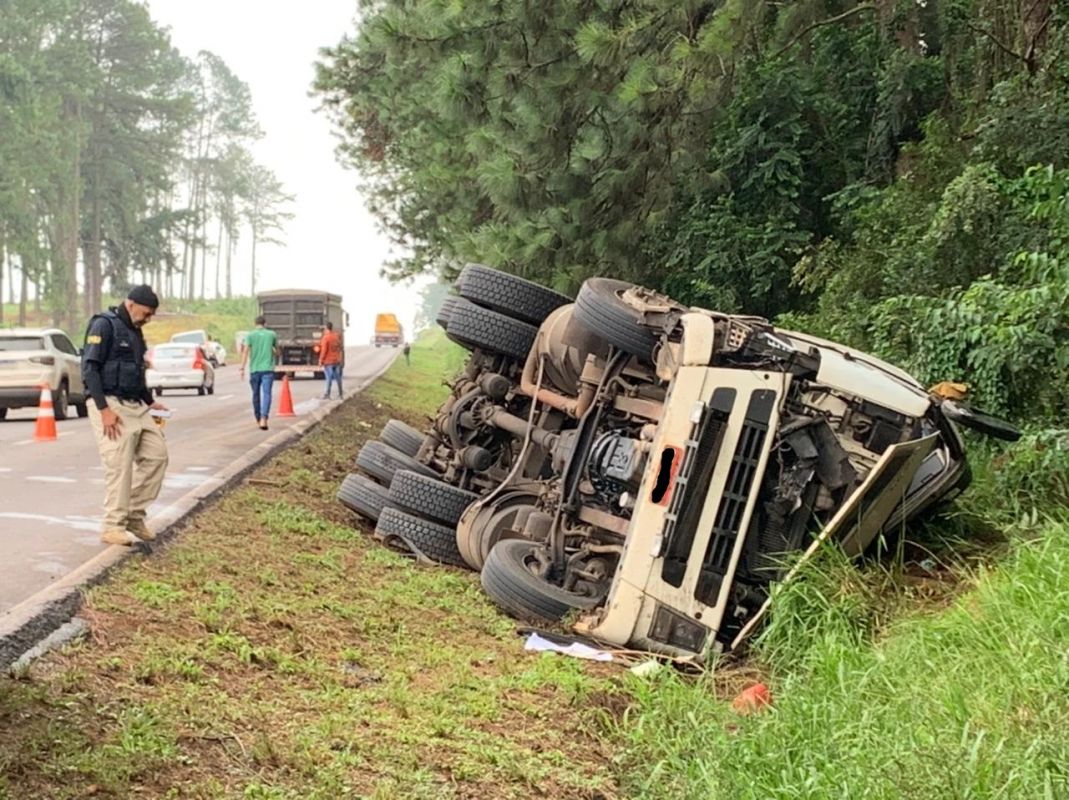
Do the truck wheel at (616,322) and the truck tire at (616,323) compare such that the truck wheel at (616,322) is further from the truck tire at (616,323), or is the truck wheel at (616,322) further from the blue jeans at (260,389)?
the blue jeans at (260,389)

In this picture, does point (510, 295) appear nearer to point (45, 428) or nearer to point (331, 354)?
point (45, 428)

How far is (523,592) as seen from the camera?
6.52 meters

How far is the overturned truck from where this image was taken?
5828mm

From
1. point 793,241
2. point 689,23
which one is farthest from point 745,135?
point 689,23

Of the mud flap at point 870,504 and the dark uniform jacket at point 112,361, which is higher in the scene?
the dark uniform jacket at point 112,361

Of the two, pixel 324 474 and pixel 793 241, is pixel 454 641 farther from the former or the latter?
pixel 793 241

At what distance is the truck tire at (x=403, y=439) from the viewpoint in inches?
417

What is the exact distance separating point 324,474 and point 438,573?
13.8 ft

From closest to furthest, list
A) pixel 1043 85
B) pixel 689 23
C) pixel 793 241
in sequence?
pixel 1043 85 < pixel 689 23 < pixel 793 241

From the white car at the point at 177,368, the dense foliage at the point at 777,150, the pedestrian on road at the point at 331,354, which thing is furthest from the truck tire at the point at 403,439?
the white car at the point at 177,368

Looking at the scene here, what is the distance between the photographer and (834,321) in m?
11.5

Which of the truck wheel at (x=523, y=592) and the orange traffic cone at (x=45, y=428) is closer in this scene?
the truck wheel at (x=523, y=592)

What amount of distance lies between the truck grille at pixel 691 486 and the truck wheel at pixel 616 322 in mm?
1183

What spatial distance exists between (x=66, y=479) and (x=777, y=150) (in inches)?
336
